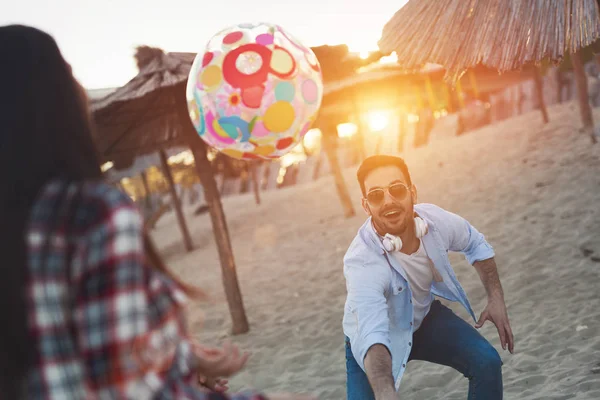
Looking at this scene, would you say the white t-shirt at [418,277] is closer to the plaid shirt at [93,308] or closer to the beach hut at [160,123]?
the plaid shirt at [93,308]

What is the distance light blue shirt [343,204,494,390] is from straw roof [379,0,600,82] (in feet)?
5.47

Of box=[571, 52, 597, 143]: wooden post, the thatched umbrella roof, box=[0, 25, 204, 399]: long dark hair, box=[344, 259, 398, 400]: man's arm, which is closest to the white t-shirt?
box=[344, 259, 398, 400]: man's arm

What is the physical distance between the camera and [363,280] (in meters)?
2.59

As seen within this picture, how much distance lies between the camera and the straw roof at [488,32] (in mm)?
3975

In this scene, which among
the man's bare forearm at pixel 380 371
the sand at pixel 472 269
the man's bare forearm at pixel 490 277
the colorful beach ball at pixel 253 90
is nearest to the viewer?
the man's bare forearm at pixel 380 371

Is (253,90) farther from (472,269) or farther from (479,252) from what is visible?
(472,269)

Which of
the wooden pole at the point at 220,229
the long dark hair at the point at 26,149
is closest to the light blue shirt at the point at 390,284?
the long dark hair at the point at 26,149

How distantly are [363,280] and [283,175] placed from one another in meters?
20.9

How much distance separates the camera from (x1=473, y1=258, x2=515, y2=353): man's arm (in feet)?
8.97

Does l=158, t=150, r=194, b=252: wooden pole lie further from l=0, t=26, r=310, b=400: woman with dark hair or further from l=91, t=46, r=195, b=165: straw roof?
l=0, t=26, r=310, b=400: woman with dark hair

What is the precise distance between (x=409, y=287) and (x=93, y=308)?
6.41 ft

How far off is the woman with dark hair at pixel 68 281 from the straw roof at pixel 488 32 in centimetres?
359

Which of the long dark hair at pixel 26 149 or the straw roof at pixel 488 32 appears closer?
the long dark hair at pixel 26 149

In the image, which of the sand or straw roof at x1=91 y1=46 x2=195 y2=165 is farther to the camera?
straw roof at x1=91 y1=46 x2=195 y2=165
